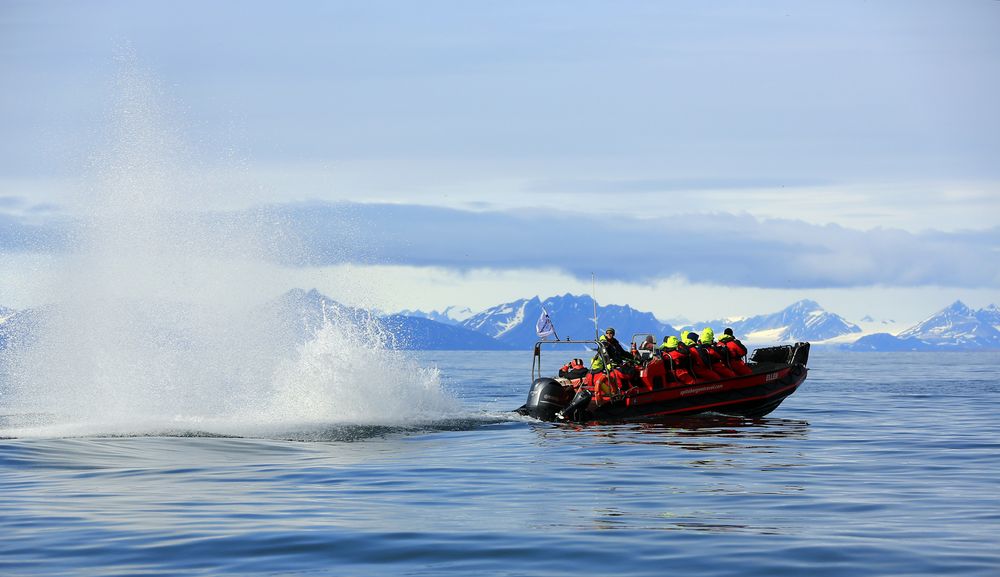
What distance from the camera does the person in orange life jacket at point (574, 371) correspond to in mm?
38469

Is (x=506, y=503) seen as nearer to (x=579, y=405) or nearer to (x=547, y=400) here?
(x=579, y=405)

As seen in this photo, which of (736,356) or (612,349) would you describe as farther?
(736,356)

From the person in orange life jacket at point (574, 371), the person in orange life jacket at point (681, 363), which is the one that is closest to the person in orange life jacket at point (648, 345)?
the person in orange life jacket at point (574, 371)

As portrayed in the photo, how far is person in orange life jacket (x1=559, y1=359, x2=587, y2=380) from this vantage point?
3847cm

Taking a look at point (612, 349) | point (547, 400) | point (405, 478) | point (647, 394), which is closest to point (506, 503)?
point (405, 478)

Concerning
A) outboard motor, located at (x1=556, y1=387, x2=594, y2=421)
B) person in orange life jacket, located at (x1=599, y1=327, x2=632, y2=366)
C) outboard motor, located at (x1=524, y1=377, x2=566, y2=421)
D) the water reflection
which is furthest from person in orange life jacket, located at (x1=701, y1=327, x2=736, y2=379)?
outboard motor, located at (x1=524, y1=377, x2=566, y2=421)

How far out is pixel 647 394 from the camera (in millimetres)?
35688

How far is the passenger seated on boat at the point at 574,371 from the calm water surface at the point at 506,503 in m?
5.08

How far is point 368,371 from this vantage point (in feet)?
126

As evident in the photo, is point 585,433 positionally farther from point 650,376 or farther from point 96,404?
point 96,404

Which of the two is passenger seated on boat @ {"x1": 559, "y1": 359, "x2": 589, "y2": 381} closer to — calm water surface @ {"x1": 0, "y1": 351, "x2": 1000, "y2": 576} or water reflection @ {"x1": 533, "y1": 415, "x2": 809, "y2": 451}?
water reflection @ {"x1": 533, "y1": 415, "x2": 809, "y2": 451}

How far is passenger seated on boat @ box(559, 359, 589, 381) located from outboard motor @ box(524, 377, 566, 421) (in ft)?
3.05

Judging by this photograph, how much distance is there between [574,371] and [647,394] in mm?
3506

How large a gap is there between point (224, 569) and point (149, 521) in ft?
12.8
